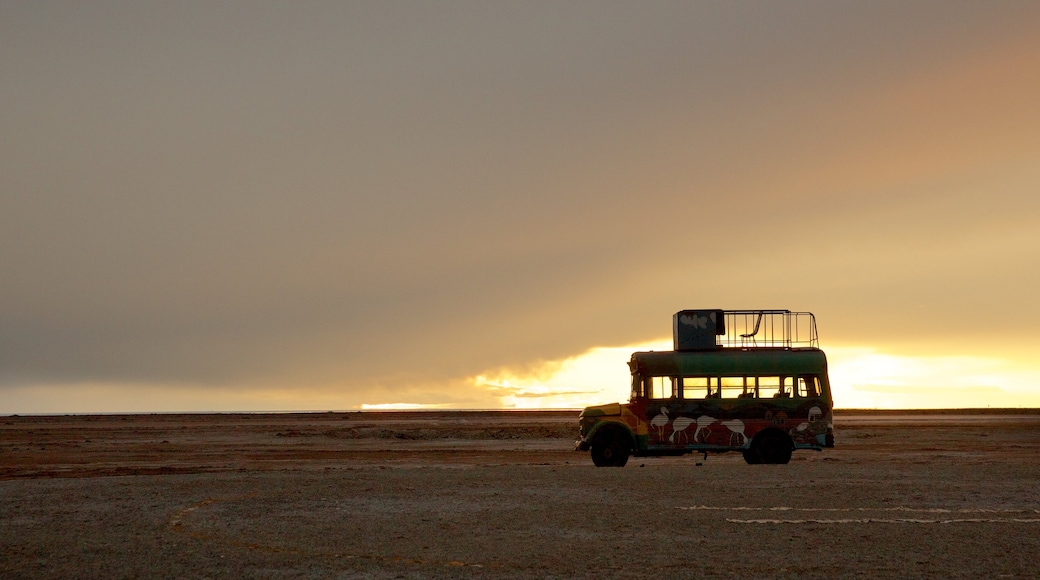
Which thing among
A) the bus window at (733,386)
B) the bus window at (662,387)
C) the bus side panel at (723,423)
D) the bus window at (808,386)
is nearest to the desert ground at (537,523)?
the bus side panel at (723,423)

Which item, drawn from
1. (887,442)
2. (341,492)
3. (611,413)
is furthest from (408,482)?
(887,442)

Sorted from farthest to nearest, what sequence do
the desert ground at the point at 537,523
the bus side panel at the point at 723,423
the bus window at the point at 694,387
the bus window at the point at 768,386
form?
the bus window at the point at 768,386, the bus window at the point at 694,387, the bus side panel at the point at 723,423, the desert ground at the point at 537,523

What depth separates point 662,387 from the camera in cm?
3003

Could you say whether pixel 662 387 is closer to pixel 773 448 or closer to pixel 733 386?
pixel 733 386

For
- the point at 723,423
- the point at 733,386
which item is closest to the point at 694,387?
the point at 733,386

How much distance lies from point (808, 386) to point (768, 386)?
125cm

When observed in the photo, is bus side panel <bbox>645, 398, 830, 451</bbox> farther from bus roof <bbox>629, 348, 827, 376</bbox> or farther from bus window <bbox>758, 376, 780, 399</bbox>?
bus roof <bbox>629, 348, 827, 376</bbox>

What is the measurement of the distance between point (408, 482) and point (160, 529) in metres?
8.84

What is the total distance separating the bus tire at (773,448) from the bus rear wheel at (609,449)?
3999 mm

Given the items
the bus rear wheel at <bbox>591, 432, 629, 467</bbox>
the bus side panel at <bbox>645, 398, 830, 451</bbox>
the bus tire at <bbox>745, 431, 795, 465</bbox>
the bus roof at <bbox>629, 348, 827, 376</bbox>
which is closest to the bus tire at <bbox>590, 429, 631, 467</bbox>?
the bus rear wheel at <bbox>591, 432, 629, 467</bbox>

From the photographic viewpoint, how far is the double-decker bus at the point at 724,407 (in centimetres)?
2989

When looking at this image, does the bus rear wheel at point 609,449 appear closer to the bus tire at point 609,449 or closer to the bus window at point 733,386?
the bus tire at point 609,449

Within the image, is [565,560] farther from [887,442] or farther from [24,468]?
[887,442]

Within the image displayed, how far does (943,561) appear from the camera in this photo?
13.1 metres
